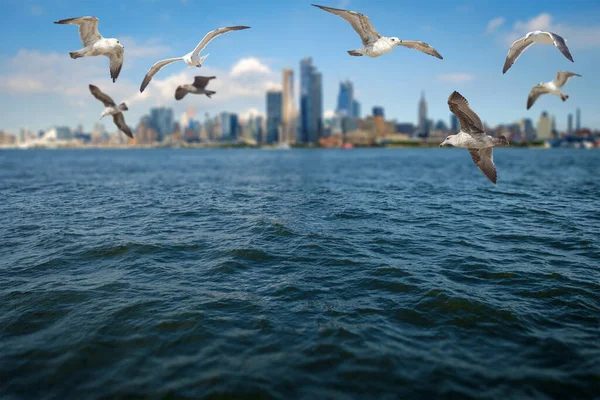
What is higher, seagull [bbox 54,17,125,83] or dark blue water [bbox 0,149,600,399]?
seagull [bbox 54,17,125,83]

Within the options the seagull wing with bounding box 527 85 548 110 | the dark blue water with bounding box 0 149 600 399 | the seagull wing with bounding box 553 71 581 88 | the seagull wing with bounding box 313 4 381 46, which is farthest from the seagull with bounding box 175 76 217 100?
the seagull wing with bounding box 553 71 581 88

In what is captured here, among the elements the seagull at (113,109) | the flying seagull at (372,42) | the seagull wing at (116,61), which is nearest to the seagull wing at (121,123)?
the seagull at (113,109)

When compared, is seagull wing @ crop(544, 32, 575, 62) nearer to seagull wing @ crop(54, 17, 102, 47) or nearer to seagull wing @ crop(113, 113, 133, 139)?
seagull wing @ crop(54, 17, 102, 47)

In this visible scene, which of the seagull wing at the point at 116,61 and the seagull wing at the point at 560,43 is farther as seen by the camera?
the seagull wing at the point at 116,61

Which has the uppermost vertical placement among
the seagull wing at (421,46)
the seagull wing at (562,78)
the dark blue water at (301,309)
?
the seagull wing at (421,46)

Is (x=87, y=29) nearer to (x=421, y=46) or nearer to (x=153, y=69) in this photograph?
(x=153, y=69)

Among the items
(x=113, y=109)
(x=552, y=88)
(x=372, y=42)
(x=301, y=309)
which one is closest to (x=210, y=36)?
(x=372, y=42)

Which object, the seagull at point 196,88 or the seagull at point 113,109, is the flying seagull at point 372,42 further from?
the seagull at point 113,109
